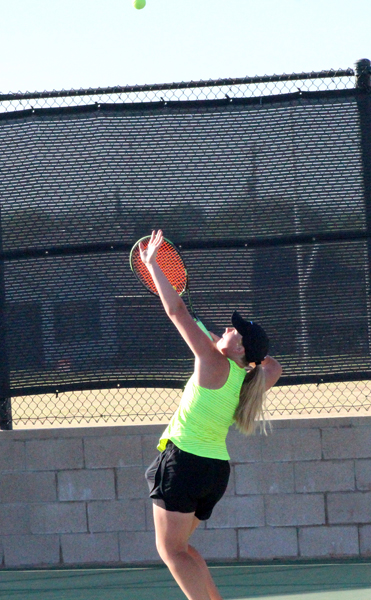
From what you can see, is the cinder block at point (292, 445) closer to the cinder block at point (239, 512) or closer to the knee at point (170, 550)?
the cinder block at point (239, 512)

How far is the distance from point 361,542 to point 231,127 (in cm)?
282

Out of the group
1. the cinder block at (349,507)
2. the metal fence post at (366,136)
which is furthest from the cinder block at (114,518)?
the metal fence post at (366,136)

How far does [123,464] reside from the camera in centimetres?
505

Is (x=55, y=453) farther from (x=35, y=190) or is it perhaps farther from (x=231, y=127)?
(x=231, y=127)

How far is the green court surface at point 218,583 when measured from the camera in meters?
4.50

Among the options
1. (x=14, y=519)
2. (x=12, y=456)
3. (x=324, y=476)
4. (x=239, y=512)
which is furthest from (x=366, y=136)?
(x=14, y=519)

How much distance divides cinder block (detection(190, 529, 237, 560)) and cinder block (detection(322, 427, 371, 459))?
0.82 metres

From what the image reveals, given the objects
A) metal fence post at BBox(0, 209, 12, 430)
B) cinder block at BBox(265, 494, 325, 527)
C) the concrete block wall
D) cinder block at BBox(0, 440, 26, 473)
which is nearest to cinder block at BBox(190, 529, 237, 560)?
the concrete block wall

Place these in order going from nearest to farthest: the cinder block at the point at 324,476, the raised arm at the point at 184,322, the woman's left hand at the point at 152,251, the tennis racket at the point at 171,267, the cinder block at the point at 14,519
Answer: the raised arm at the point at 184,322, the woman's left hand at the point at 152,251, the tennis racket at the point at 171,267, the cinder block at the point at 324,476, the cinder block at the point at 14,519

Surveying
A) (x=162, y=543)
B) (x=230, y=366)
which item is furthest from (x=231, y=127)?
(x=162, y=543)

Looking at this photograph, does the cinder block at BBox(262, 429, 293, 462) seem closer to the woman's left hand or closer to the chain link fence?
the chain link fence

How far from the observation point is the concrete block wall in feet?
16.4

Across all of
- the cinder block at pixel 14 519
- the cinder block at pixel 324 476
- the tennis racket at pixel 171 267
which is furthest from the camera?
the cinder block at pixel 14 519

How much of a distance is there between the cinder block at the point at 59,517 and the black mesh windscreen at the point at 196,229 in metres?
0.81
